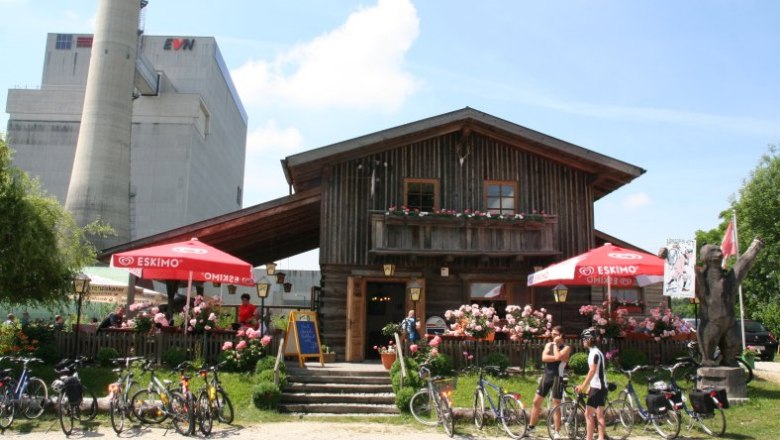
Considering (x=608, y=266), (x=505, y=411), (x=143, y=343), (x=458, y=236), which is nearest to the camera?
(x=505, y=411)

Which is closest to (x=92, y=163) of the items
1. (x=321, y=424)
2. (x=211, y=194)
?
(x=211, y=194)

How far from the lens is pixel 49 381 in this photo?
498 inches

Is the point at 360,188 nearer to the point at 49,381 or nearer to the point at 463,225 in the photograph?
the point at 463,225

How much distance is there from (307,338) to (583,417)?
7.21 metres

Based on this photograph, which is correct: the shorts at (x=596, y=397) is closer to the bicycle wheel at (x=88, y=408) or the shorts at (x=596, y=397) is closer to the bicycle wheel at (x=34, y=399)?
the bicycle wheel at (x=88, y=408)

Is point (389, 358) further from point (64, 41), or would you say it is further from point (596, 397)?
point (64, 41)

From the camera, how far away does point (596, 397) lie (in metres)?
9.09

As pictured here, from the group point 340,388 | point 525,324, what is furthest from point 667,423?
point 340,388

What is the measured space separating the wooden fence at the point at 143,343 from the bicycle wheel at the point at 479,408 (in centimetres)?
534

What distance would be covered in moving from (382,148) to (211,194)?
48.4 m

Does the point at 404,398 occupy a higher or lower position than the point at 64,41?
lower

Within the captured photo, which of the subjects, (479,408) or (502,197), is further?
(502,197)

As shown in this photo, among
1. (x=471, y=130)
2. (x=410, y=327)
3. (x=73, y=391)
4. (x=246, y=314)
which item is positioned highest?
(x=471, y=130)

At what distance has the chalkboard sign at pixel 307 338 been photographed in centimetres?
1483
